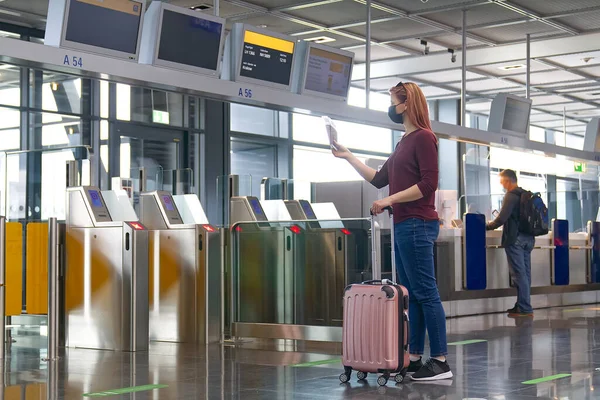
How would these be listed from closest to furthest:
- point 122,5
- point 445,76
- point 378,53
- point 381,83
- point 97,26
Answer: point 97,26
point 122,5
point 378,53
point 445,76
point 381,83

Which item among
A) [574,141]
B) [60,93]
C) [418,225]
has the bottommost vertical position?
[418,225]

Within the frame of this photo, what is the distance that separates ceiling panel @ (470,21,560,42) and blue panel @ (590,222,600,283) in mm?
3191

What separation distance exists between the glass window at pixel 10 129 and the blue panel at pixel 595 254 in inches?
319

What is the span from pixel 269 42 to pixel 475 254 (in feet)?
12.4

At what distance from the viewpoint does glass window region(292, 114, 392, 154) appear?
16656mm

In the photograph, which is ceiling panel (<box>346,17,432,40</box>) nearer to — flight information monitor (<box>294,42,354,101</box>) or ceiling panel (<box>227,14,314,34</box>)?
ceiling panel (<box>227,14,314,34</box>)

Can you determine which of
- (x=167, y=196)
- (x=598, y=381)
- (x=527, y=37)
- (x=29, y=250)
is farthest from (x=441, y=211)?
(x=598, y=381)

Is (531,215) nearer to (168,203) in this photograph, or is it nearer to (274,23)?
(274,23)

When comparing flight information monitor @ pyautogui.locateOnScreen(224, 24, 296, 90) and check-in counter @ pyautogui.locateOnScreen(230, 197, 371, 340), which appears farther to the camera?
flight information monitor @ pyautogui.locateOnScreen(224, 24, 296, 90)

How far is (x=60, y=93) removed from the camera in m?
12.4

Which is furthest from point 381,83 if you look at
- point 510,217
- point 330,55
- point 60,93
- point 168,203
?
point 168,203

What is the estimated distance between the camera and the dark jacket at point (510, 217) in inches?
397

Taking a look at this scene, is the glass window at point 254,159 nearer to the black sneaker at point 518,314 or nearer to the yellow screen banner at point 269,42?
the black sneaker at point 518,314

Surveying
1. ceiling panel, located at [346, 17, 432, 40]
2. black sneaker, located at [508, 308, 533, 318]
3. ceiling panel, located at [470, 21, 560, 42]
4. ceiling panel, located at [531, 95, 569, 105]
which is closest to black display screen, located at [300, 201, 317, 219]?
black sneaker, located at [508, 308, 533, 318]
